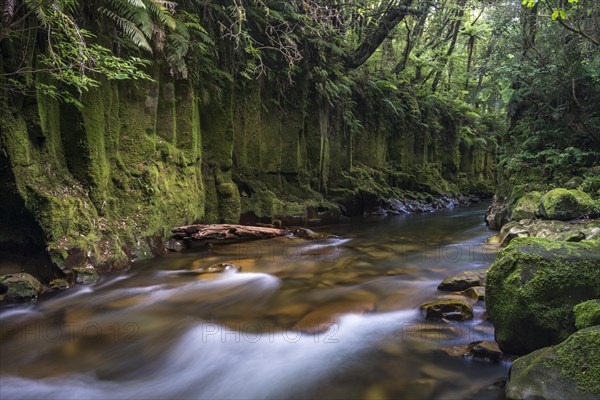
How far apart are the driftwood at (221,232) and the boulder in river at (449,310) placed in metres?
5.41

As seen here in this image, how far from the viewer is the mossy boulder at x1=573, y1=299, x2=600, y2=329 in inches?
120

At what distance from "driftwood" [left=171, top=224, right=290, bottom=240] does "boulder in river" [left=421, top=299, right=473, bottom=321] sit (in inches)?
213

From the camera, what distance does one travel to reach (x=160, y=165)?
8.62 m

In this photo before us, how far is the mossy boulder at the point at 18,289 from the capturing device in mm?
5215

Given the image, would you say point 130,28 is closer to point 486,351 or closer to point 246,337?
point 246,337

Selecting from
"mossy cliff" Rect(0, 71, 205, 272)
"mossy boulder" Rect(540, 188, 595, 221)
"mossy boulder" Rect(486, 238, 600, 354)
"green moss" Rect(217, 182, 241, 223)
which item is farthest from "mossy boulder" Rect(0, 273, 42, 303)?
"mossy boulder" Rect(540, 188, 595, 221)

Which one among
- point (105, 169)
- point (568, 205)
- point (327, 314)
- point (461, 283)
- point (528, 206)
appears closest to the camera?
point (327, 314)

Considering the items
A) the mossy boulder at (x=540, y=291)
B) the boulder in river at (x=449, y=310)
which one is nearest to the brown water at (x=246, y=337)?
the boulder in river at (x=449, y=310)

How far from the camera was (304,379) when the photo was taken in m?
3.71

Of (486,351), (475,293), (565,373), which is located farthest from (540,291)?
(475,293)

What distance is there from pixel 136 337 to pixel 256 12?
10.0 m

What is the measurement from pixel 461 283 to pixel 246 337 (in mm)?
3096

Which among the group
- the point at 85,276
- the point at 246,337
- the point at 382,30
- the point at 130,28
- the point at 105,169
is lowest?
the point at 246,337

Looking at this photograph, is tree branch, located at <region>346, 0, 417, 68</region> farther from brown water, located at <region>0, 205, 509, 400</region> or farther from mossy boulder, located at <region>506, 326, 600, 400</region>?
mossy boulder, located at <region>506, 326, 600, 400</region>
